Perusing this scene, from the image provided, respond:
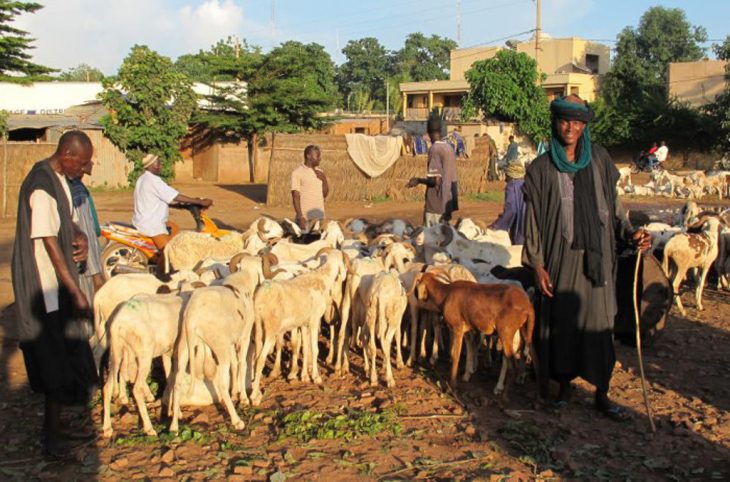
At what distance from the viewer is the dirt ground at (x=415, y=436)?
184 inches

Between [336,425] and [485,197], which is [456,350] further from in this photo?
[485,197]

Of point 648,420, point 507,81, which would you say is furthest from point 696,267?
point 507,81

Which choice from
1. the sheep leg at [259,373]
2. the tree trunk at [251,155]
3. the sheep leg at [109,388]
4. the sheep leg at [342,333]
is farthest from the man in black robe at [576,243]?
the tree trunk at [251,155]

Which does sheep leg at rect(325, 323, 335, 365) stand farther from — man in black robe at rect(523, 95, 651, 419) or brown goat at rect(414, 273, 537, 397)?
man in black robe at rect(523, 95, 651, 419)

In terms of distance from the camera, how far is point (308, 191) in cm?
962

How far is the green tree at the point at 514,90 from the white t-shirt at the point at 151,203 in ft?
97.2

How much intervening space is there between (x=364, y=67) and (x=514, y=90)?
4449 cm

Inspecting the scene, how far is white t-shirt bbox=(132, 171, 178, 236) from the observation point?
8266mm

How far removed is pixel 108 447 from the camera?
195 inches

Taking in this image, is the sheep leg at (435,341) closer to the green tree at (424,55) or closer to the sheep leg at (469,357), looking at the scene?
the sheep leg at (469,357)

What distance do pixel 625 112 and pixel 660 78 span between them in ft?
40.3

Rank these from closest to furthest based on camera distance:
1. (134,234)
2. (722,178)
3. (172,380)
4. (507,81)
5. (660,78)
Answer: (172,380) < (134,234) < (722,178) < (507,81) < (660,78)

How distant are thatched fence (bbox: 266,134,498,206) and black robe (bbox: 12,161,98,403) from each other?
15329 mm

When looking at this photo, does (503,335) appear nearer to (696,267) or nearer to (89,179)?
(696,267)
